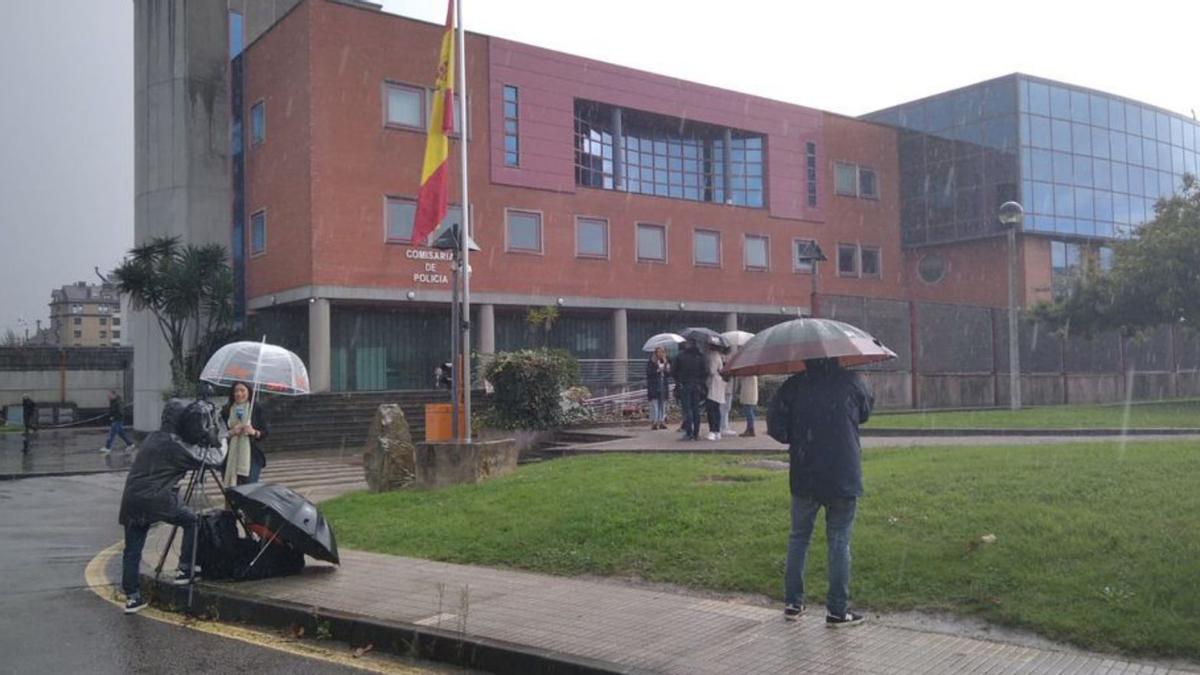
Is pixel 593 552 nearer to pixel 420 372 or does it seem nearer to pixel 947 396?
pixel 947 396

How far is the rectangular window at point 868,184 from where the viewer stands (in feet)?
143

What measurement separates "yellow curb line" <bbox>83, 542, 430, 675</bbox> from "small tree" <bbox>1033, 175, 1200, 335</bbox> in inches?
1011

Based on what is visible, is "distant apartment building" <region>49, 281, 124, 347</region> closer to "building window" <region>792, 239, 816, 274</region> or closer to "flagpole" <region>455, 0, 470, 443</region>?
"building window" <region>792, 239, 816, 274</region>

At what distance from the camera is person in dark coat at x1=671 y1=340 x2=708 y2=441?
16.1 m

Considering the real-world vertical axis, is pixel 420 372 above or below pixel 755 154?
below

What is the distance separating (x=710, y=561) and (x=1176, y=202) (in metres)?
25.9

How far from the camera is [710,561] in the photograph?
7852 mm

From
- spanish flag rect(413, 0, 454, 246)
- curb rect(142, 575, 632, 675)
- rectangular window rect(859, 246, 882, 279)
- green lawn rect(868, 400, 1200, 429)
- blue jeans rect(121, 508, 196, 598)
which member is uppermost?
rectangular window rect(859, 246, 882, 279)

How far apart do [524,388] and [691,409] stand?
3.73 m

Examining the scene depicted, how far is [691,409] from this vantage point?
53.1 ft

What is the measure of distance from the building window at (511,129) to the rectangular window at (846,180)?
1549 cm

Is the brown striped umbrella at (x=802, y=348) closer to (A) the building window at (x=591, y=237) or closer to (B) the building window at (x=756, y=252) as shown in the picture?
(A) the building window at (x=591, y=237)

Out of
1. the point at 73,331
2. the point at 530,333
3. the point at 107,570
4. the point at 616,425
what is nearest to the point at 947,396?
the point at 616,425

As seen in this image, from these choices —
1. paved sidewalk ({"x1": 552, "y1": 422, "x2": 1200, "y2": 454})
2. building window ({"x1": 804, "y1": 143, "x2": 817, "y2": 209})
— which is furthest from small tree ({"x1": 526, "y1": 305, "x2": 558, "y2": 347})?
paved sidewalk ({"x1": 552, "y1": 422, "x2": 1200, "y2": 454})
